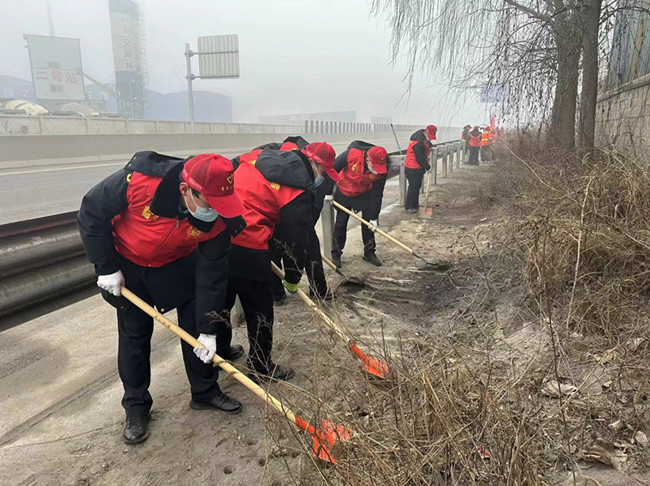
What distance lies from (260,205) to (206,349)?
1007mm

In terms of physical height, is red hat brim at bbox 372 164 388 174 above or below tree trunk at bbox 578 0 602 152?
below

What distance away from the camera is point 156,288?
259 centimetres

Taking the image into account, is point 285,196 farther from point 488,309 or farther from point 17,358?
point 17,358

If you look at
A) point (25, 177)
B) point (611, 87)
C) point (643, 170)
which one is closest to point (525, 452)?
point (643, 170)

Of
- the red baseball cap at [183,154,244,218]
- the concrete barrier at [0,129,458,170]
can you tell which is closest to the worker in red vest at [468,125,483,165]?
the concrete barrier at [0,129,458,170]

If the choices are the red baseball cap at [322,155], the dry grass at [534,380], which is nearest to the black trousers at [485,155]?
the dry grass at [534,380]

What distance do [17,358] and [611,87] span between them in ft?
29.0

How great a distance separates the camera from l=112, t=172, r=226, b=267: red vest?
2.35 metres

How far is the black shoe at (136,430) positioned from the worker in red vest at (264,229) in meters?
0.76

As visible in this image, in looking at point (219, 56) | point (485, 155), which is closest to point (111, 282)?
point (485, 155)

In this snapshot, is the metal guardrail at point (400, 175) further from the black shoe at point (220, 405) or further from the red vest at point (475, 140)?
the black shoe at point (220, 405)

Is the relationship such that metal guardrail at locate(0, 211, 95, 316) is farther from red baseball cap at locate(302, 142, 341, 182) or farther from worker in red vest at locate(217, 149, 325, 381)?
red baseball cap at locate(302, 142, 341, 182)

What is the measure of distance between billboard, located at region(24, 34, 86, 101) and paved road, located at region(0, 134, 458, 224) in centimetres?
4914

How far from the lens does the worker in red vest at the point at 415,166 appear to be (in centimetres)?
909
